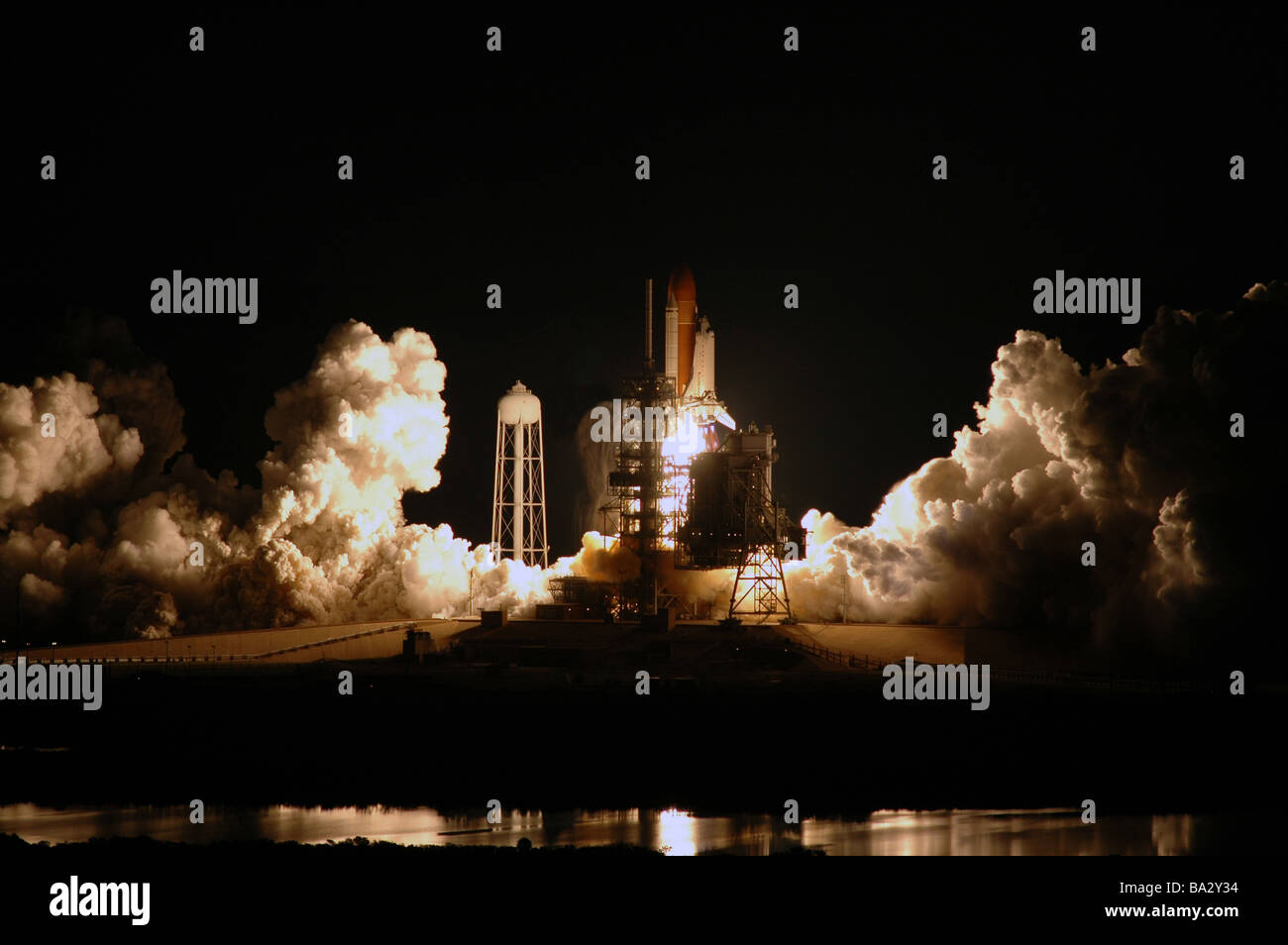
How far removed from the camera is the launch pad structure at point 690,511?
237 ft

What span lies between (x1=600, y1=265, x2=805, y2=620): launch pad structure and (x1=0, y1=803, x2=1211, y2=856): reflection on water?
20622 millimetres

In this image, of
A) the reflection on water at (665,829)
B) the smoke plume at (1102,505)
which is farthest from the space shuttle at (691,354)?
the reflection on water at (665,829)

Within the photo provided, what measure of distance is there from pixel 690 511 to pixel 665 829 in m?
25.4

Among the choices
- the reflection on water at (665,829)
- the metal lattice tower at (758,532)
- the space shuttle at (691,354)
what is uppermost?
the space shuttle at (691,354)

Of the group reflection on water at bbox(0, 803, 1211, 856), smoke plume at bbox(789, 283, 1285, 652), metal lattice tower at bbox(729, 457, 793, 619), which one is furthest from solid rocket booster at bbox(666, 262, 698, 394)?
reflection on water at bbox(0, 803, 1211, 856)

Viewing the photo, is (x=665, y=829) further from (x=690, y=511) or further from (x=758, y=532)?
(x=690, y=511)

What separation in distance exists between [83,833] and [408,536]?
35.2m

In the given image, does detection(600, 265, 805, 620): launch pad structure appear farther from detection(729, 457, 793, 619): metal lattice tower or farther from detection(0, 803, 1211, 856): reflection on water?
detection(0, 803, 1211, 856): reflection on water

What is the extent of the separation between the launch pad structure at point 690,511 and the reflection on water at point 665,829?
20622mm

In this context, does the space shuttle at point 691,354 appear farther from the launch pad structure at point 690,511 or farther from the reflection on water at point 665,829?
the reflection on water at point 665,829

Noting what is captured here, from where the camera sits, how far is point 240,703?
6112 cm

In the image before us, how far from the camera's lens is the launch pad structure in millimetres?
72312

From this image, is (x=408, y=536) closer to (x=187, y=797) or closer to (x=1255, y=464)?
(x=187, y=797)
